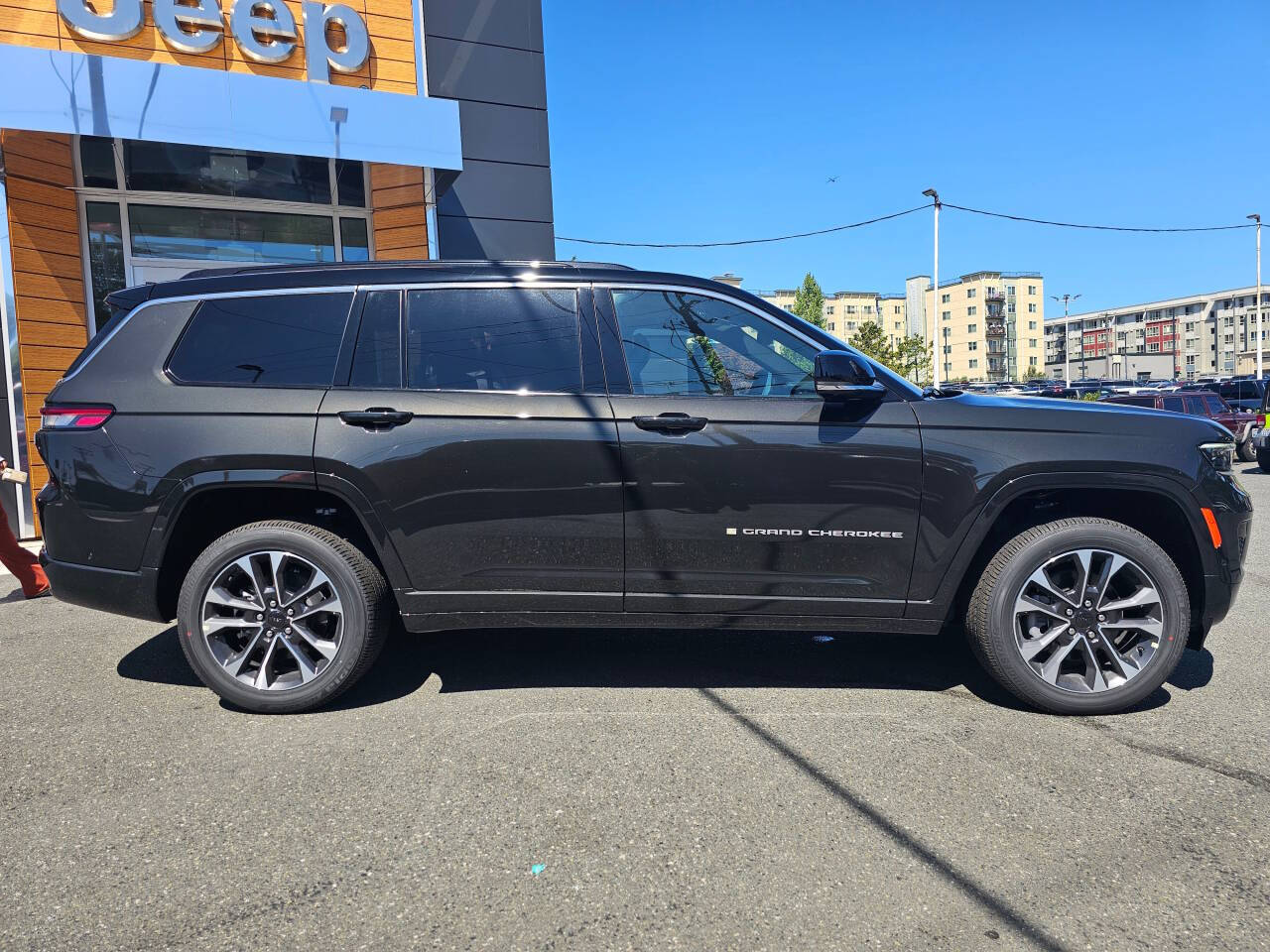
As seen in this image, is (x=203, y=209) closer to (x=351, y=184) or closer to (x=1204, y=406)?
(x=351, y=184)

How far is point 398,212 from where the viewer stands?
10.1m

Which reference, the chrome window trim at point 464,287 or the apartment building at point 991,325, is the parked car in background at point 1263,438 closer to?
the chrome window trim at point 464,287

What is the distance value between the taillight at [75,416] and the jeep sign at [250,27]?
20.7ft

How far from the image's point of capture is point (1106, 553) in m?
3.49

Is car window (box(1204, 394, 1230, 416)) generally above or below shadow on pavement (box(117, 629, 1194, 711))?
above

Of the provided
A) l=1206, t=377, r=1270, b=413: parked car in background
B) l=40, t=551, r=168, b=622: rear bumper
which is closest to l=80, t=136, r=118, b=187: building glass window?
l=40, t=551, r=168, b=622: rear bumper

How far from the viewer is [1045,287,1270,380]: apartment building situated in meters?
101

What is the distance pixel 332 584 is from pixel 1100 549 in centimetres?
325

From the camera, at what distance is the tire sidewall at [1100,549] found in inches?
137

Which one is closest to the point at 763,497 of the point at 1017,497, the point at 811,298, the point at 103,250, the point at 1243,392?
the point at 1017,497

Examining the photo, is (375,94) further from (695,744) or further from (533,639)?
(695,744)

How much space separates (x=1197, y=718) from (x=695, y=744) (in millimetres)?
2131

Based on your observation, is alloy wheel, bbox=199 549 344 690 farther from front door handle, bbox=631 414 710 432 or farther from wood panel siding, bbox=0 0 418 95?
wood panel siding, bbox=0 0 418 95

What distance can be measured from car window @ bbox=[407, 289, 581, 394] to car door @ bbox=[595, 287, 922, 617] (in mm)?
287
